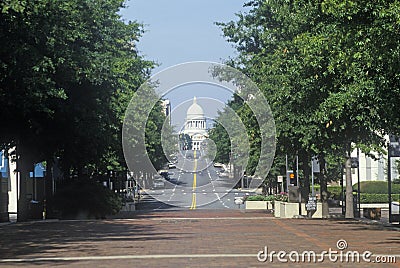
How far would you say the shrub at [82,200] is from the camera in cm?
5197

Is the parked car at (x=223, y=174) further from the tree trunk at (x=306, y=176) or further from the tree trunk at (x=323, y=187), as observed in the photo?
the tree trunk at (x=323, y=187)

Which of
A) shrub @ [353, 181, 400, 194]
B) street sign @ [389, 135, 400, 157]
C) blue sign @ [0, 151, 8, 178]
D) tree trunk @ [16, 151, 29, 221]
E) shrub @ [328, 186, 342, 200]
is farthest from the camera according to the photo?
shrub @ [353, 181, 400, 194]

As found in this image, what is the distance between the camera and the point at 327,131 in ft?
130

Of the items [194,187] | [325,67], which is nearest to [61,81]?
[325,67]

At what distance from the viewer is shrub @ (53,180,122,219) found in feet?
171

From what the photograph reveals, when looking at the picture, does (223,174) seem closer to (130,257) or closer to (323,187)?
(323,187)

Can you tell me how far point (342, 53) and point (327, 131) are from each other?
14073 mm

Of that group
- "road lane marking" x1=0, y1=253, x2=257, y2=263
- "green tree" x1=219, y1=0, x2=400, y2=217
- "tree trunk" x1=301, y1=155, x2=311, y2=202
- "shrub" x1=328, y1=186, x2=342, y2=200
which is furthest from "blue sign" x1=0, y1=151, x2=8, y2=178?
"road lane marking" x1=0, y1=253, x2=257, y2=263

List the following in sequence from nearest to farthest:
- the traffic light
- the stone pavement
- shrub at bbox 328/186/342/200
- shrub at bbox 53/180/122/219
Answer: the stone pavement < shrub at bbox 53/180/122/219 < the traffic light < shrub at bbox 328/186/342/200

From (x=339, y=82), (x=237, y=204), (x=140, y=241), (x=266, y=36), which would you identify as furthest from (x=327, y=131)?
(x=237, y=204)

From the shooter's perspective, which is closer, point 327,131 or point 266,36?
point 327,131

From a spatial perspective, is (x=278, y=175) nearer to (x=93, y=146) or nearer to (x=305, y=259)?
(x=93, y=146)

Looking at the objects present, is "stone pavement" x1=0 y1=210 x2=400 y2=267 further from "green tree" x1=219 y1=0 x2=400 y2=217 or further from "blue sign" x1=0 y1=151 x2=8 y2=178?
"blue sign" x1=0 y1=151 x2=8 y2=178

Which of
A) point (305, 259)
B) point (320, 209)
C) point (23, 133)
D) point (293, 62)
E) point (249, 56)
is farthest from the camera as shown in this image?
point (249, 56)
